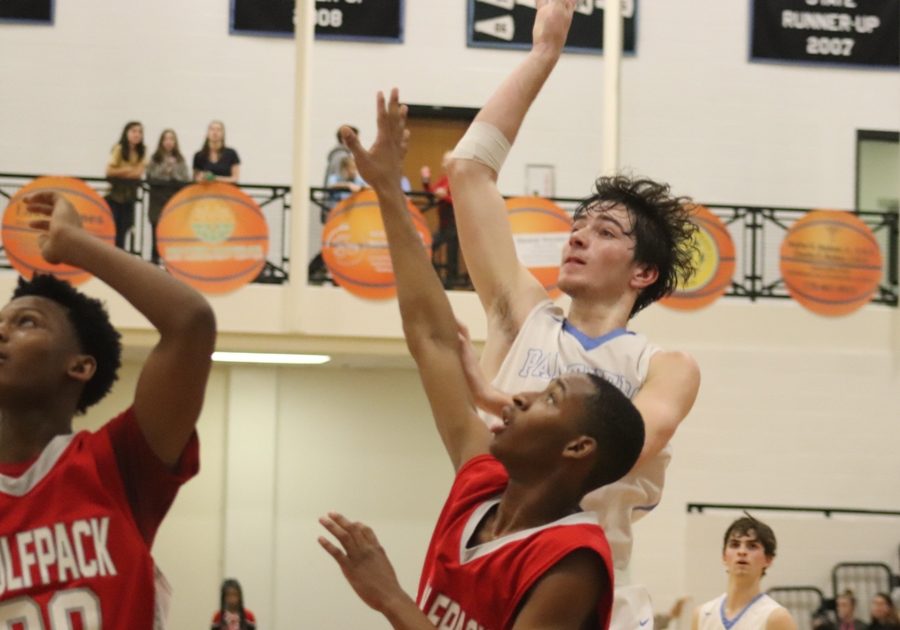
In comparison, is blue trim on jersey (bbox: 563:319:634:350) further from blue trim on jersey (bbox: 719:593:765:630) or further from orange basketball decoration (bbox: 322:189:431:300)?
orange basketball decoration (bbox: 322:189:431:300)

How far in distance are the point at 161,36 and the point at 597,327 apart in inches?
421

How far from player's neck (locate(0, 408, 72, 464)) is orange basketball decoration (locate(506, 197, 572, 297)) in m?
7.95

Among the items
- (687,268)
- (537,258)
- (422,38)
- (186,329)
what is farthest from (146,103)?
(186,329)

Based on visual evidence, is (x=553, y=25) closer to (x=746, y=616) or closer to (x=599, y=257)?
(x=599, y=257)

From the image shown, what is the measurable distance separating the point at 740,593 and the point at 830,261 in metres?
5.25

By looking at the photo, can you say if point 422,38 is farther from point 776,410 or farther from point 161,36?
point 776,410

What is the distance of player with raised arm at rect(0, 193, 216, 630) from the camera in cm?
267

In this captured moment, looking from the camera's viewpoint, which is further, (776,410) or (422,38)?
(422,38)

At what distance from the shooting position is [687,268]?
3.90 metres

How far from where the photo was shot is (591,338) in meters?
3.62

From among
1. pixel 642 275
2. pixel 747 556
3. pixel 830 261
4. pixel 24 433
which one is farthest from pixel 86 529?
pixel 830 261

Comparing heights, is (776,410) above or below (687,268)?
below

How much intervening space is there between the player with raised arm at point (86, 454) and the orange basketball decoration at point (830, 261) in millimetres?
9505

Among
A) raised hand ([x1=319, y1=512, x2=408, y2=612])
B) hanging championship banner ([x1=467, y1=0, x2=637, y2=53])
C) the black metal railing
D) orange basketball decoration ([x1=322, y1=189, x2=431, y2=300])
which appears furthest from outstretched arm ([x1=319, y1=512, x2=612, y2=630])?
hanging championship banner ([x1=467, y1=0, x2=637, y2=53])
